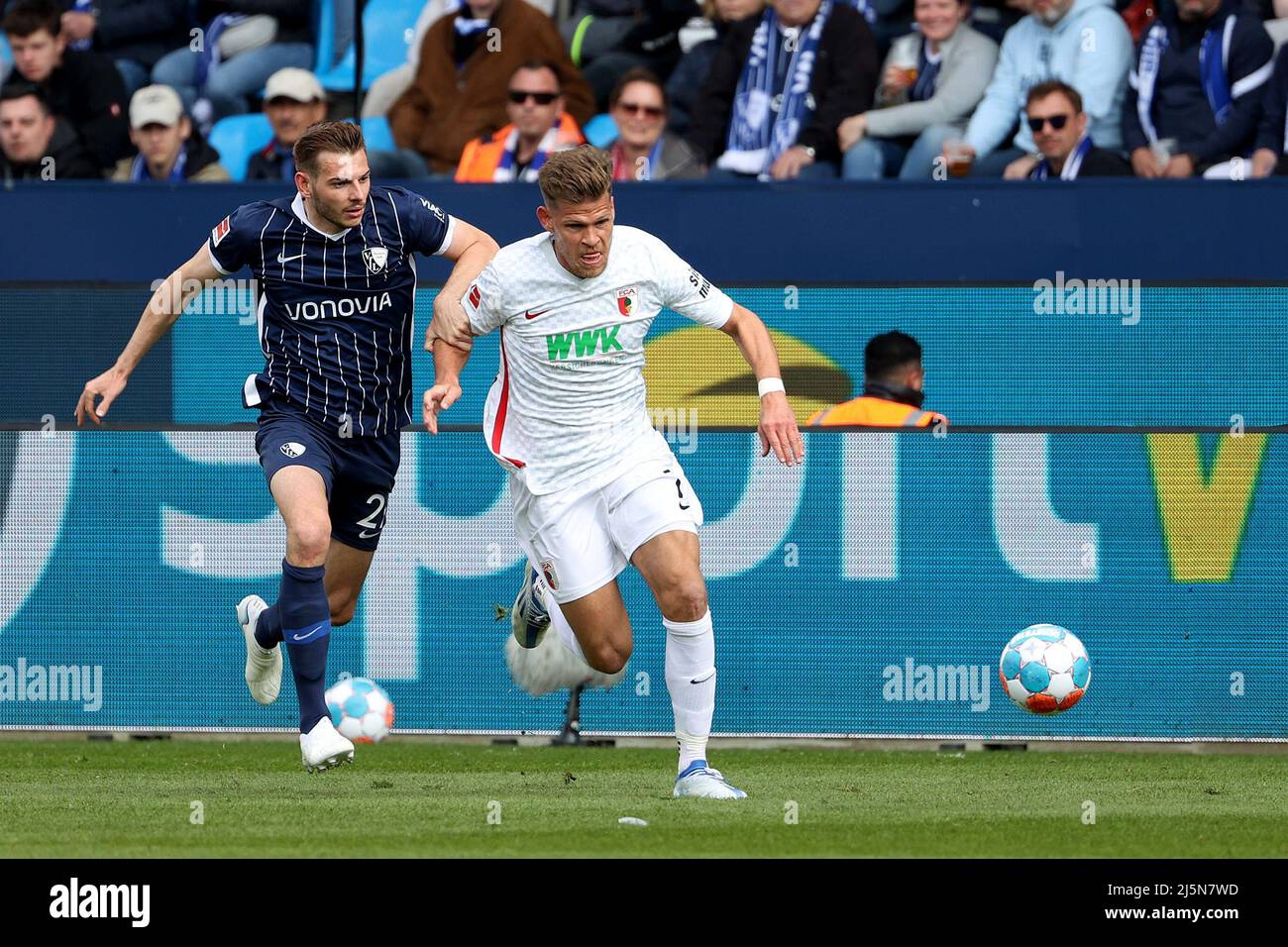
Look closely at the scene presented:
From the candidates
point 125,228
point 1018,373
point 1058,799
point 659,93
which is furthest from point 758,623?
point 125,228

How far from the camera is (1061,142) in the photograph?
1135 cm

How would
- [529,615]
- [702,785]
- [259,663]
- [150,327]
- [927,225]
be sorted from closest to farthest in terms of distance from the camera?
1. [702,785]
2. [150,327]
3. [259,663]
4. [529,615]
5. [927,225]

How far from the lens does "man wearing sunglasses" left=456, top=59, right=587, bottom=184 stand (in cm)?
1198

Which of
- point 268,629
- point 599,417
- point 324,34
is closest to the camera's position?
point 599,417

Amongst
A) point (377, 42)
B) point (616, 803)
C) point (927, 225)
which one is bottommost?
point (616, 803)

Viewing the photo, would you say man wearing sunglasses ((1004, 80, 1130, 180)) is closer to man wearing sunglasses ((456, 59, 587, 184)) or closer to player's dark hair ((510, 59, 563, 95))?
man wearing sunglasses ((456, 59, 587, 184))

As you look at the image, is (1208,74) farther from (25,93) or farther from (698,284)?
(25,93)

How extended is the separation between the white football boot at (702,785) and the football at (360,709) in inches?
88.2

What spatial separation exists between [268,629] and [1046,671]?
3131mm

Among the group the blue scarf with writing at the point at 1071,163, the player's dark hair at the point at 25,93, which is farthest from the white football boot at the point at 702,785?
the player's dark hair at the point at 25,93

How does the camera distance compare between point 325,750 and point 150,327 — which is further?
point 150,327

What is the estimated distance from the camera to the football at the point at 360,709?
920cm

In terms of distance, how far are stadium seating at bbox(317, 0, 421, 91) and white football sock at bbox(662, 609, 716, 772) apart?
6.45 metres

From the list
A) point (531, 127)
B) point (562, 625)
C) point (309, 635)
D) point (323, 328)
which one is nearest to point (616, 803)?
point (562, 625)
